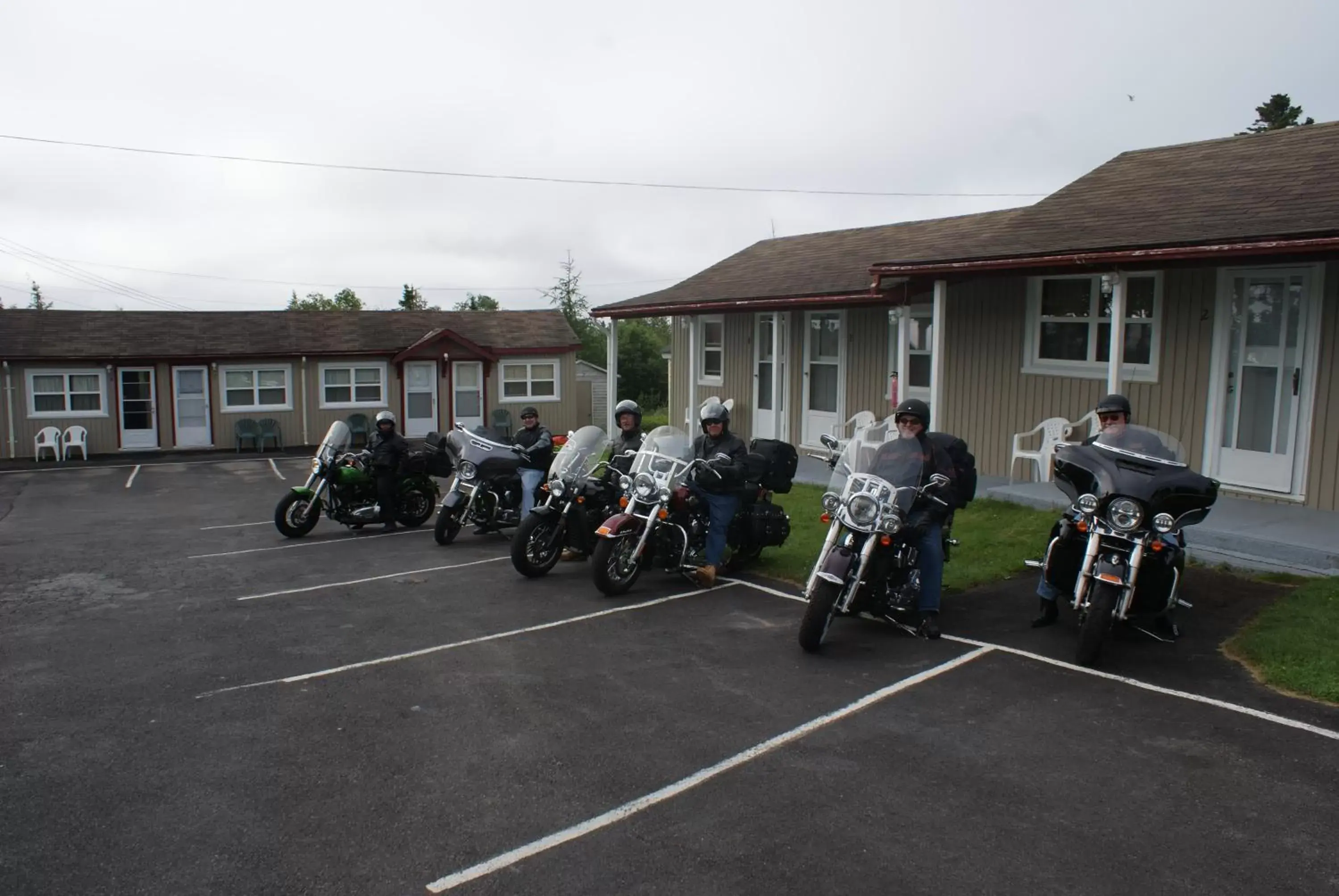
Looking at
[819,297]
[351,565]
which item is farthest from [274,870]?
[819,297]

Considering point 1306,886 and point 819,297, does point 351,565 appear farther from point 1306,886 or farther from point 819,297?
point 1306,886

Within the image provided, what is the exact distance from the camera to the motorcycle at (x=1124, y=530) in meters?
6.31

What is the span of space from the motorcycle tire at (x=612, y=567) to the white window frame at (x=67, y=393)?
22903mm

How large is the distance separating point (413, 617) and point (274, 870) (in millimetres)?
4354

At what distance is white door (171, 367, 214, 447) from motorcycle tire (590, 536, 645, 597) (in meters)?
22.3

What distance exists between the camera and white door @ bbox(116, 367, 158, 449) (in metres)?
26.9

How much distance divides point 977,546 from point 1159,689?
3911 mm

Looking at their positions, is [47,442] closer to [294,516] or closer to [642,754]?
[294,516]

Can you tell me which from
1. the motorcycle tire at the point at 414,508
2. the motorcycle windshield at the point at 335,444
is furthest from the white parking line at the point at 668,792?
the motorcycle windshield at the point at 335,444

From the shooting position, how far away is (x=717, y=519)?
9195 millimetres

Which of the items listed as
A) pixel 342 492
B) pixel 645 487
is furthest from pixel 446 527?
pixel 645 487

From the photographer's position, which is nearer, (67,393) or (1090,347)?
(1090,347)

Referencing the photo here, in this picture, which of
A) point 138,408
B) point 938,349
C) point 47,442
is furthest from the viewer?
point 138,408

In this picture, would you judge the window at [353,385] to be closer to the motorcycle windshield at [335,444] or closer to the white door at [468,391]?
the white door at [468,391]
